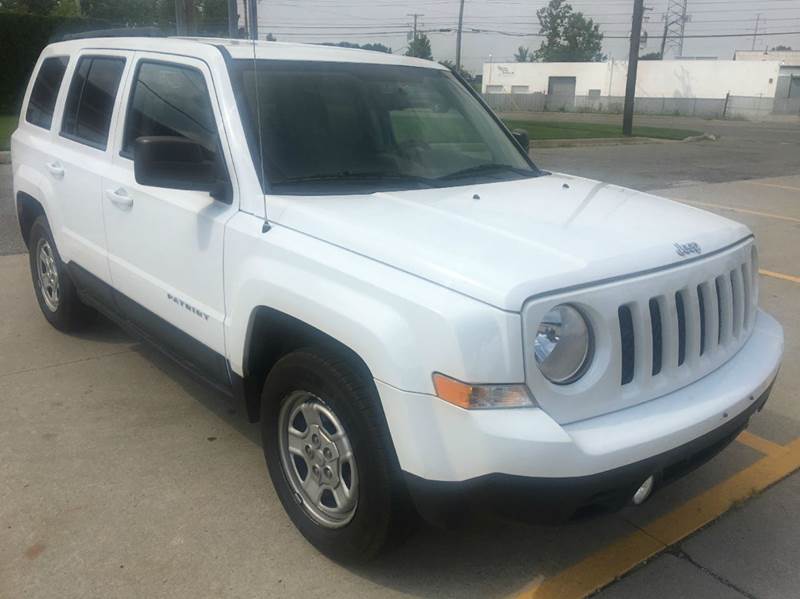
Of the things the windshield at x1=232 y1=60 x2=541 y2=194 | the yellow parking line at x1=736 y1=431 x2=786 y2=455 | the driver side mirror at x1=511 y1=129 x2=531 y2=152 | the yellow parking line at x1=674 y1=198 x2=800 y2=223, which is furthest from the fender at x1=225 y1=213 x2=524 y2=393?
the yellow parking line at x1=674 y1=198 x2=800 y2=223

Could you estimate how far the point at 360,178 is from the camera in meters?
3.28

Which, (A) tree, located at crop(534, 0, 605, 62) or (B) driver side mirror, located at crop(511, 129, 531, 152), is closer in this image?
(B) driver side mirror, located at crop(511, 129, 531, 152)

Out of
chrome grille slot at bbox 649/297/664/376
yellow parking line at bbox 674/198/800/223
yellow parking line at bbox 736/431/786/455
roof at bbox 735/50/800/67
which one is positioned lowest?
yellow parking line at bbox 736/431/786/455

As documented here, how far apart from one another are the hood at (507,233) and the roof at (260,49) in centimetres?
94

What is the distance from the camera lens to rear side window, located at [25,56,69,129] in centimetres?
478

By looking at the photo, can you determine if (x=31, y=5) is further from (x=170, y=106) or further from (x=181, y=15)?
(x=170, y=106)

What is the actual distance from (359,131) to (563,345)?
5.26 ft

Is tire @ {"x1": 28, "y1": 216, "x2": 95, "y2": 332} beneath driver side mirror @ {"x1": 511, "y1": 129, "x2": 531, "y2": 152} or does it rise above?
beneath

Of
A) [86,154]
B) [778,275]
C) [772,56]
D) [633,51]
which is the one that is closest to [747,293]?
[86,154]

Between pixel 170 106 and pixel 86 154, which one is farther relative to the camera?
pixel 86 154

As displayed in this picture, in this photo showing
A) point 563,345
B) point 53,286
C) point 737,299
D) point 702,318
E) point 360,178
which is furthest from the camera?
point 53,286

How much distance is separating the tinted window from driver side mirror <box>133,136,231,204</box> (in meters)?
0.17

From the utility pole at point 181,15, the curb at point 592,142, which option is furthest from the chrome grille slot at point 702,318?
the curb at point 592,142

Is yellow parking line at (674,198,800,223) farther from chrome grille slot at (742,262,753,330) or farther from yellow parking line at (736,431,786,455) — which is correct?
chrome grille slot at (742,262,753,330)
